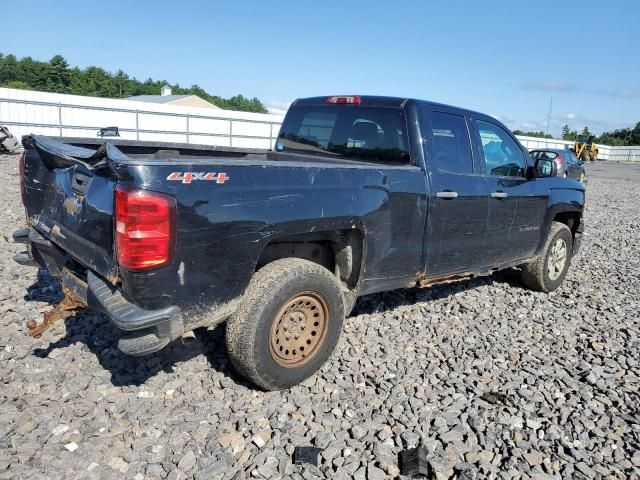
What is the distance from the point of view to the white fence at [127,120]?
1766 centimetres

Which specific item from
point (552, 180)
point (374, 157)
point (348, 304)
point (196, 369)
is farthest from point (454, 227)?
point (196, 369)

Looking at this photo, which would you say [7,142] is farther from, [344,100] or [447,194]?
[447,194]

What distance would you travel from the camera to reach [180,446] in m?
2.92

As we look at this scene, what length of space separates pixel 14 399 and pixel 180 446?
1172 millimetres

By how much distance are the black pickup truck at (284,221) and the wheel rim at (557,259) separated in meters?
0.73

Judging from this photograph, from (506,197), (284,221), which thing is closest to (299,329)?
(284,221)

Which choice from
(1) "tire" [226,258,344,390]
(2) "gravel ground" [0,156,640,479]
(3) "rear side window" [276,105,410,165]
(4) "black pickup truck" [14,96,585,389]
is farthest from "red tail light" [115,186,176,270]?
(3) "rear side window" [276,105,410,165]

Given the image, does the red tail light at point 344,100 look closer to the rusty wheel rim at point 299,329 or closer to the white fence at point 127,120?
Result: the rusty wheel rim at point 299,329

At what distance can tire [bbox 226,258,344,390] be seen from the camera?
10.5 feet

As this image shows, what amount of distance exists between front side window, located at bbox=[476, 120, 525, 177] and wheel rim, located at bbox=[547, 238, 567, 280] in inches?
49.3

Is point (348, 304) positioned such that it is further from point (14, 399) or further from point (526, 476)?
point (14, 399)

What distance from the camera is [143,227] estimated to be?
266 centimetres

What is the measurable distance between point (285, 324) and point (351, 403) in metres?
0.67

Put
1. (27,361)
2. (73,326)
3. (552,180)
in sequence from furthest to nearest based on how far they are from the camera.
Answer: (552,180), (73,326), (27,361)
